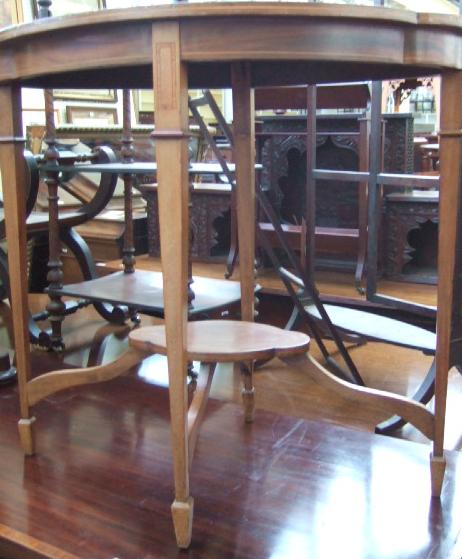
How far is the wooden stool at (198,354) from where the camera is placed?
1.00 metres

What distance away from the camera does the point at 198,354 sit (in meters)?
1.13

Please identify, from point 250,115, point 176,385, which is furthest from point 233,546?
point 250,115

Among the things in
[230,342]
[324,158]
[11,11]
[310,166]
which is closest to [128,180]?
[310,166]

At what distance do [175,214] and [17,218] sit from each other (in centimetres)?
44

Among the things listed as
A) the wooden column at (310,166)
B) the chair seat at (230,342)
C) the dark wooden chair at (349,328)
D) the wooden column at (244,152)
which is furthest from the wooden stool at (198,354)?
the wooden column at (310,166)

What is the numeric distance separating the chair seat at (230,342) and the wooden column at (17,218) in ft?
0.79

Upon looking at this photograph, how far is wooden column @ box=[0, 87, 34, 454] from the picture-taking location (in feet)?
4.00

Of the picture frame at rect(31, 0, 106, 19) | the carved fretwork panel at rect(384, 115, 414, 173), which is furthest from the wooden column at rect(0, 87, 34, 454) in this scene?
the picture frame at rect(31, 0, 106, 19)

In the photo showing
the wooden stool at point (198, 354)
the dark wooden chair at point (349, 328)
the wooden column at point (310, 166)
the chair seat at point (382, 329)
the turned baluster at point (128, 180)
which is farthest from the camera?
the turned baluster at point (128, 180)

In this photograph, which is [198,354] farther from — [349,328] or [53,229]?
[53,229]

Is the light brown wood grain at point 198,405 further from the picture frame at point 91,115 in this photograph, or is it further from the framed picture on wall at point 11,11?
the picture frame at point 91,115

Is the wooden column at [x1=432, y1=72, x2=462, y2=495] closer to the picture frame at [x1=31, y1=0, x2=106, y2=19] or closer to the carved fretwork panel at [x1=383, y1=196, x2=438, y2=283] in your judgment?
the carved fretwork panel at [x1=383, y1=196, x2=438, y2=283]

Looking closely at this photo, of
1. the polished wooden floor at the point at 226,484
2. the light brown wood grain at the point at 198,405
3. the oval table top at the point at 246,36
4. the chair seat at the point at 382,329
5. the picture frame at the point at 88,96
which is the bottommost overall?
the polished wooden floor at the point at 226,484

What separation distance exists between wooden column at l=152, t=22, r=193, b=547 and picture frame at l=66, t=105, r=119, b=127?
4.85m
